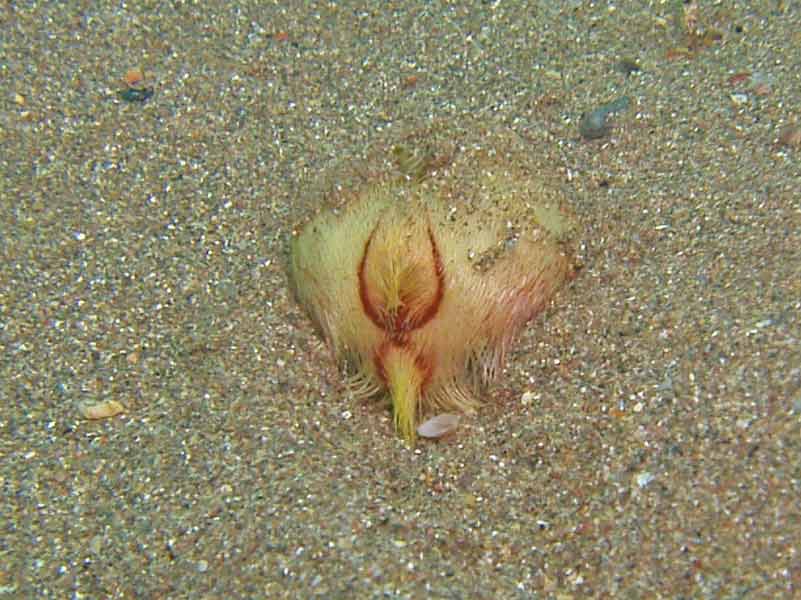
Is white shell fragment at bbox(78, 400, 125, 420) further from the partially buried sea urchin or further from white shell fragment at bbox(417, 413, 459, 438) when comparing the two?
white shell fragment at bbox(417, 413, 459, 438)

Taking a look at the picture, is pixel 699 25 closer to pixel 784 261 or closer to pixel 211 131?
pixel 784 261

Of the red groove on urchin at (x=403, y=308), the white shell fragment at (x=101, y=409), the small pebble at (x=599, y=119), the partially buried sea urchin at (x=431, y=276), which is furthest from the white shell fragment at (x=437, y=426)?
the small pebble at (x=599, y=119)

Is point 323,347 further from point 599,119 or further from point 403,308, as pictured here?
point 599,119

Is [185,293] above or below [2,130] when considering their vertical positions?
below

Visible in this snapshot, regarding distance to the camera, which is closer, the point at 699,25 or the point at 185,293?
the point at 185,293

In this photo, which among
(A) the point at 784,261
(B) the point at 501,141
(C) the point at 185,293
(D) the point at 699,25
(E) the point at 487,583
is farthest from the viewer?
(D) the point at 699,25

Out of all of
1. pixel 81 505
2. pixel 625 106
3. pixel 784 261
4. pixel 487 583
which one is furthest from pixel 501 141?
pixel 81 505

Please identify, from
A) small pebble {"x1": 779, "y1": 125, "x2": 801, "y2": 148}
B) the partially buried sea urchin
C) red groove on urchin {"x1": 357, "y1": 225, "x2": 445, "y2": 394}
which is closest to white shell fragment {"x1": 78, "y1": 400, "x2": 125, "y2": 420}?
the partially buried sea urchin
